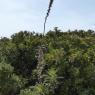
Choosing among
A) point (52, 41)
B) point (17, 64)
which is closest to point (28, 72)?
point (17, 64)

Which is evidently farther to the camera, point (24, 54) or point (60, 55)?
point (24, 54)

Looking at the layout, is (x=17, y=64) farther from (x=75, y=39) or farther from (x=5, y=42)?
(x=75, y=39)

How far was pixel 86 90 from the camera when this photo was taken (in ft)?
83.5

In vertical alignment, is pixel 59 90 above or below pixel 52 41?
below

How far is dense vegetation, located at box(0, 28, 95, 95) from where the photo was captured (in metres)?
26.0

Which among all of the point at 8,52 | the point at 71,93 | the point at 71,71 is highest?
the point at 8,52

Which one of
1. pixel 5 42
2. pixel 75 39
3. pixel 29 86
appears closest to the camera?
pixel 29 86

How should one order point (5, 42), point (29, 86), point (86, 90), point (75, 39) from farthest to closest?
1. point (5, 42)
2. point (75, 39)
3. point (29, 86)
4. point (86, 90)

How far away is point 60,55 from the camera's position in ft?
92.3

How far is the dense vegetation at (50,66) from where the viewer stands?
85.4 ft

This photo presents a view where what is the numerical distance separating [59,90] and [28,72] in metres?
4.99

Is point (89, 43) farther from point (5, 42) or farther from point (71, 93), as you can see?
point (5, 42)

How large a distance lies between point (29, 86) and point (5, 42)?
21.9ft

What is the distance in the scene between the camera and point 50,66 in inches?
1106
